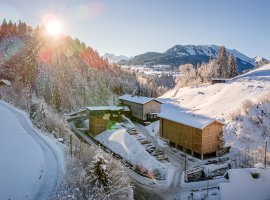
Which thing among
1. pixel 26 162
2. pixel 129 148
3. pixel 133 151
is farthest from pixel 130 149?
pixel 26 162

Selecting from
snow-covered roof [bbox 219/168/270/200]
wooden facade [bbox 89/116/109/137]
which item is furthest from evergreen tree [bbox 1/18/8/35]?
snow-covered roof [bbox 219/168/270/200]

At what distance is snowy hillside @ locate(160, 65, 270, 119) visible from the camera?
6267cm

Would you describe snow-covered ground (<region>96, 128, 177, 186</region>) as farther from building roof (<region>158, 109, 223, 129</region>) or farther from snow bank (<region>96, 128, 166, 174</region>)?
building roof (<region>158, 109, 223, 129</region>)

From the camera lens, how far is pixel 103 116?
5944 centimetres

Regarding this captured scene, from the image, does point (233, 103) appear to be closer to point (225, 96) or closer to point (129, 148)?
point (225, 96)

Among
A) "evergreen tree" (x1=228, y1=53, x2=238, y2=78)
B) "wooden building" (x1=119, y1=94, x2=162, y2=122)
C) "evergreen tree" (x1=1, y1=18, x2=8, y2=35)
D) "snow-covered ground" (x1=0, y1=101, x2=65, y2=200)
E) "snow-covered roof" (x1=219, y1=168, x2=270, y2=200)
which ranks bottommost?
"snow-covered roof" (x1=219, y1=168, x2=270, y2=200)

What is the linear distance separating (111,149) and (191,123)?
1283 cm

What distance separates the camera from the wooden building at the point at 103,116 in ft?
176

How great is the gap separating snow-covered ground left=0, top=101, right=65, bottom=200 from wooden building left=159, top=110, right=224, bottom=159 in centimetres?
2118

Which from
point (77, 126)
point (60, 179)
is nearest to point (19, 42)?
point (77, 126)

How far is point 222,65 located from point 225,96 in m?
36.1

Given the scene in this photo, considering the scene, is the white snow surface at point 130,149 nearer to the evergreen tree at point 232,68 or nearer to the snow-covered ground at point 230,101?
the snow-covered ground at point 230,101

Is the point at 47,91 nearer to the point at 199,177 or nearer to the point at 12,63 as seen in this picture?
the point at 12,63

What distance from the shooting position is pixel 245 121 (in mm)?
49938
